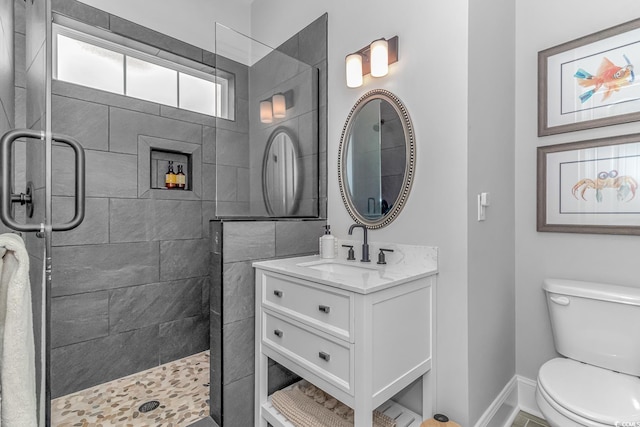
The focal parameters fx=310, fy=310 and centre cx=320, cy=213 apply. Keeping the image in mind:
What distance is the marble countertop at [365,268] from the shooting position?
4.29 ft

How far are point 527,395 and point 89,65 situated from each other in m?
3.57

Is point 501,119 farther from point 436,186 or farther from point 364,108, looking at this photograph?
point 364,108

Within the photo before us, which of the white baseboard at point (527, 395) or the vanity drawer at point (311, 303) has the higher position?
the vanity drawer at point (311, 303)

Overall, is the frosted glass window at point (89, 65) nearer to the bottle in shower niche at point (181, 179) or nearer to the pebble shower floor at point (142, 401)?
the bottle in shower niche at point (181, 179)

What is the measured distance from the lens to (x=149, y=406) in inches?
74.7

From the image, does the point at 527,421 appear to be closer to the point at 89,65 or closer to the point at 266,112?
the point at 266,112

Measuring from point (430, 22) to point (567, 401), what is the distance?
1.82 meters

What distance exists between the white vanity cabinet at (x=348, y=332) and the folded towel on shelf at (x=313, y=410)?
0.20ft

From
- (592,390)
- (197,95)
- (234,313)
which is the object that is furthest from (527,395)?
(197,95)

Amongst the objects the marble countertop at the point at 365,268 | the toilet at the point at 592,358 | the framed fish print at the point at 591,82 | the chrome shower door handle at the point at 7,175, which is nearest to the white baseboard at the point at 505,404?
the toilet at the point at 592,358

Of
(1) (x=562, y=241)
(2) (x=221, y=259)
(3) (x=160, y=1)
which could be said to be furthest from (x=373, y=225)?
(3) (x=160, y=1)

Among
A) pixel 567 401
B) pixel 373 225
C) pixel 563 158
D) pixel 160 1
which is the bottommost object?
pixel 567 401

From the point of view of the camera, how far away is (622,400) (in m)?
1.25

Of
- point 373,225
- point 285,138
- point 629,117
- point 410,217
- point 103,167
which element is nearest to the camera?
point 629,117
